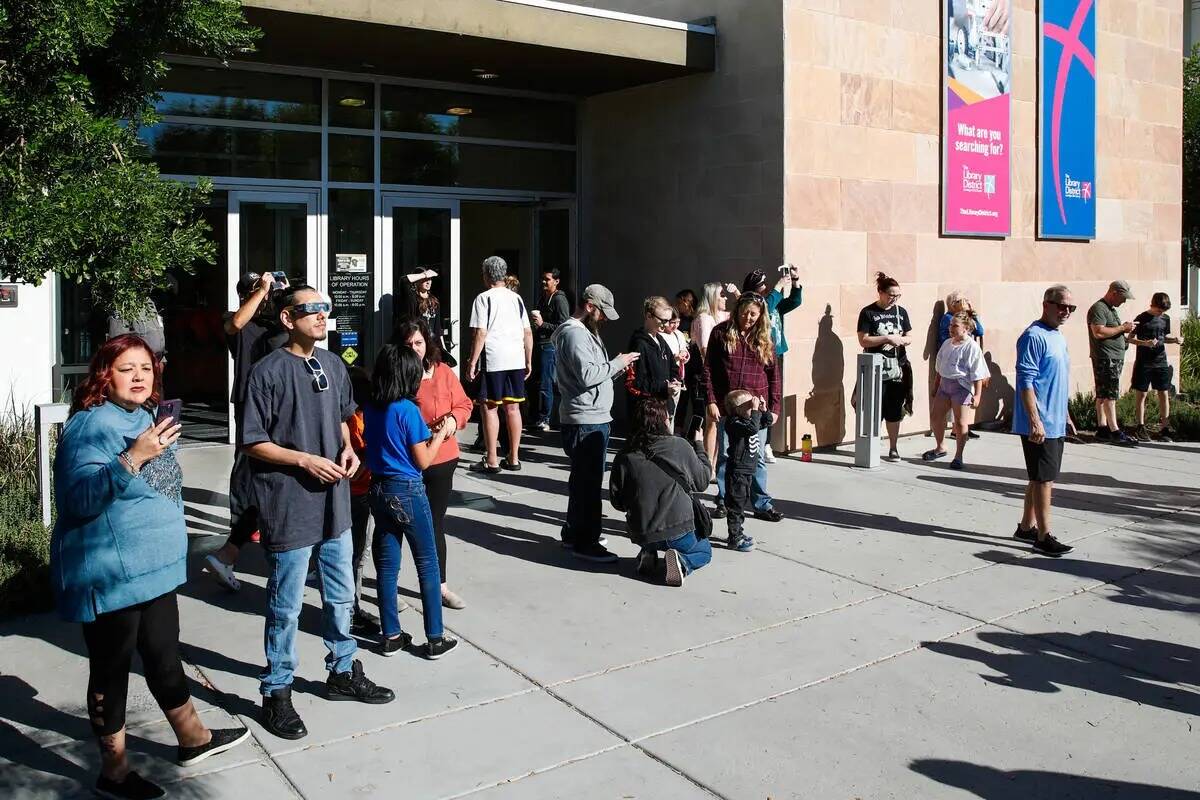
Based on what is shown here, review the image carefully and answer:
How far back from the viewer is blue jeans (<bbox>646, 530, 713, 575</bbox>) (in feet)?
23.7

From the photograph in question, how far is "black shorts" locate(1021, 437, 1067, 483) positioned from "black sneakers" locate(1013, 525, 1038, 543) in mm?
504

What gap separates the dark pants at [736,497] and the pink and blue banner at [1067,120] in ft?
26.7

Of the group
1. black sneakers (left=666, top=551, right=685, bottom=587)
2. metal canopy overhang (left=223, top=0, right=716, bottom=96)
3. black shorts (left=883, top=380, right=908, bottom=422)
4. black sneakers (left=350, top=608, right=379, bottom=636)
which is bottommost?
black sneakers (left=350, top=608, right=379, bottom=636)

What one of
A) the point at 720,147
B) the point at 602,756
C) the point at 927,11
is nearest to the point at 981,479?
the point at 720,147

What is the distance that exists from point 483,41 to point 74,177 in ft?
21.0

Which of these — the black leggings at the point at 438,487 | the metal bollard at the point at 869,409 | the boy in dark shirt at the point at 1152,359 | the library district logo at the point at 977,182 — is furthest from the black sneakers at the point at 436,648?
the boy in dark shirt at the point at 1152,359

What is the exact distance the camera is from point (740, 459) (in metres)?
8.03

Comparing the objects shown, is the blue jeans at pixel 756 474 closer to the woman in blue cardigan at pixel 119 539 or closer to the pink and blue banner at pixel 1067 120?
the woman in blue cardigan at pixel 119 539

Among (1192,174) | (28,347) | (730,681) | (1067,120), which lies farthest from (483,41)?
(1192,174)

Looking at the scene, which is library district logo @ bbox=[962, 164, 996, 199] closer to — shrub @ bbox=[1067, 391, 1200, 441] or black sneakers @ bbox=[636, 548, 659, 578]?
shrub @ bbox=[1067, 391, 1200, 441]

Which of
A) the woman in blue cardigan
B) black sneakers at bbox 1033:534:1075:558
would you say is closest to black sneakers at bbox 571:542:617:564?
black sneakers at bbox 1033:534:1075:558

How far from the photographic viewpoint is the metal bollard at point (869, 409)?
11.1 m

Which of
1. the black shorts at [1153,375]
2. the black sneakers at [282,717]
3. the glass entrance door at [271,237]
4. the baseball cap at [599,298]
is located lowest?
the black sneakers at [282,717]

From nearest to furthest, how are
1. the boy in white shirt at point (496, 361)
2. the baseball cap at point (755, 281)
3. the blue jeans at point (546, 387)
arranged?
the baseball cap at point (755, 281), the boy in white shirt at point (496, 361), the blue jeans at point (546, 387)
